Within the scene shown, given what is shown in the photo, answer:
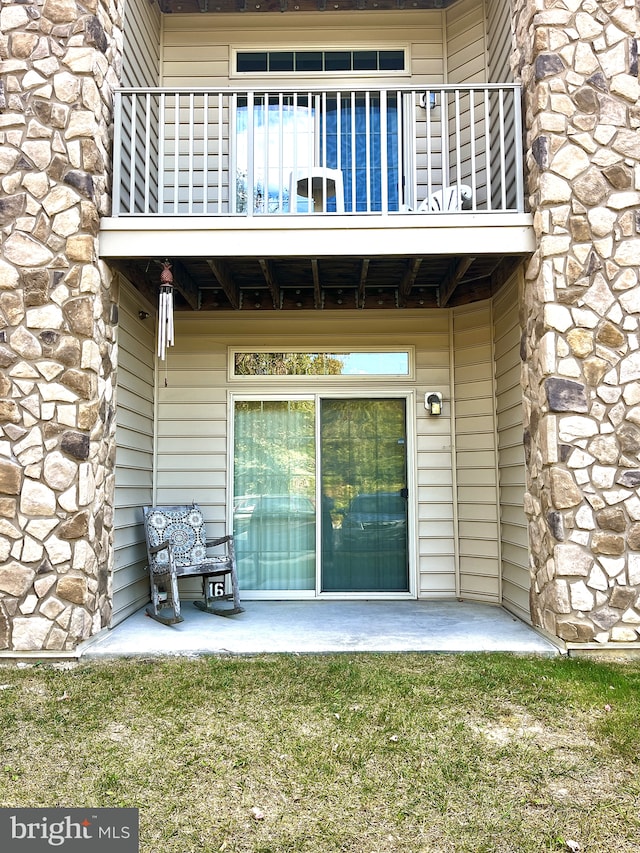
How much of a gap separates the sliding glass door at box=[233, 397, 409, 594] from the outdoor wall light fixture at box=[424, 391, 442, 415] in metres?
0.22

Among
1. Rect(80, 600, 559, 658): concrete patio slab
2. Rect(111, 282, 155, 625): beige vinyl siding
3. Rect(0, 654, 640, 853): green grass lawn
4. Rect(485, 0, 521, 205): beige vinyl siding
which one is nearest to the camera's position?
Rect(0, 654, 640, 853): green grass lawn

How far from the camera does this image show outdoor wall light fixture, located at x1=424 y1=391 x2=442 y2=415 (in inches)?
208

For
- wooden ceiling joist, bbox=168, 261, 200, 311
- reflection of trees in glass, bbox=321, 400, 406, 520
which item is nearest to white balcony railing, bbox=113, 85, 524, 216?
wooden ceiling joist, bbox=168, 261, 200, 311

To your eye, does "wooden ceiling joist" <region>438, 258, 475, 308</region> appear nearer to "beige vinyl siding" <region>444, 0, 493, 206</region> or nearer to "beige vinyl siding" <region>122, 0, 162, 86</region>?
"beige vinyl siding" <region>444, 0, 493, 206</region>

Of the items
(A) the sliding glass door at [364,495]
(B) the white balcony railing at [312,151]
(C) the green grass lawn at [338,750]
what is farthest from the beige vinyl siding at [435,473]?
(C) the green grass lawn at [338,750]

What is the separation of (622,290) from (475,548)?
2440mm

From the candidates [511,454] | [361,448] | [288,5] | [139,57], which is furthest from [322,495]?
[288,5]

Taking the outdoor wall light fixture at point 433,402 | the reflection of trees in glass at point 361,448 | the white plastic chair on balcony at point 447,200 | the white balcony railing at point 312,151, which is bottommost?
the reflection of trees in glass at point 361,448

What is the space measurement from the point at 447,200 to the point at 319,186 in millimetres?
1137

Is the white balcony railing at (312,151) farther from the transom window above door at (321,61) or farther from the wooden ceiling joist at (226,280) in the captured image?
the wooden ceiling joist at (226,280)

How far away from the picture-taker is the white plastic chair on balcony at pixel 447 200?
425cm

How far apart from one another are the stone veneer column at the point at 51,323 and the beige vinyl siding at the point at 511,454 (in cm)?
296

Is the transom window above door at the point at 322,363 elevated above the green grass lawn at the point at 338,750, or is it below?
above

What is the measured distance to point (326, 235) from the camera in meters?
4.05
